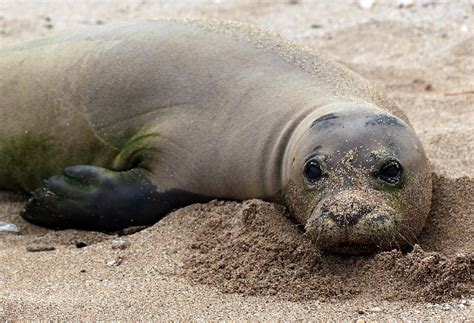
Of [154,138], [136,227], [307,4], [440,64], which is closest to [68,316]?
[136,227]

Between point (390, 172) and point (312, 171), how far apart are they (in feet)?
1.08

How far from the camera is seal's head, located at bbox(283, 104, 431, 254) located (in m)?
3.53

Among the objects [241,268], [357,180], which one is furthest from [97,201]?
[357,180]

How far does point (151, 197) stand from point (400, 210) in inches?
50.8

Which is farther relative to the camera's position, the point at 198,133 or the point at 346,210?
the point at 198,133

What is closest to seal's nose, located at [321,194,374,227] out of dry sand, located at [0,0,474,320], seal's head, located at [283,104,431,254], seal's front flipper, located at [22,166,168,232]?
seal's head, located at [283,104,431,254]

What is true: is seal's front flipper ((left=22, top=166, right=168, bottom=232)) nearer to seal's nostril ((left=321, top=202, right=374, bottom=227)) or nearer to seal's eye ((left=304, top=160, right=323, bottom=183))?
seal's eye ((left=304, top=160, right=323, bottom=183))

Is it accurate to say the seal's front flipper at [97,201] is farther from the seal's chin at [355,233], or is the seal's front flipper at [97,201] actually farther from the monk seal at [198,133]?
the seal's chin at [355,233]

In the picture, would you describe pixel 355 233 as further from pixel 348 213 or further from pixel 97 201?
pixel 97 201

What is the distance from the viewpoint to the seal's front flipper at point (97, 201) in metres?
4.39

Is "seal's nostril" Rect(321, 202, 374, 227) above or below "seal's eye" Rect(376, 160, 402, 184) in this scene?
below

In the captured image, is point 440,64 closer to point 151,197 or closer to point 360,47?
point 360,47

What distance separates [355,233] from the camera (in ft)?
11.4

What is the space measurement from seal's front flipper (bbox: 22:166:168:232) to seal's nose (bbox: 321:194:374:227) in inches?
42.8
